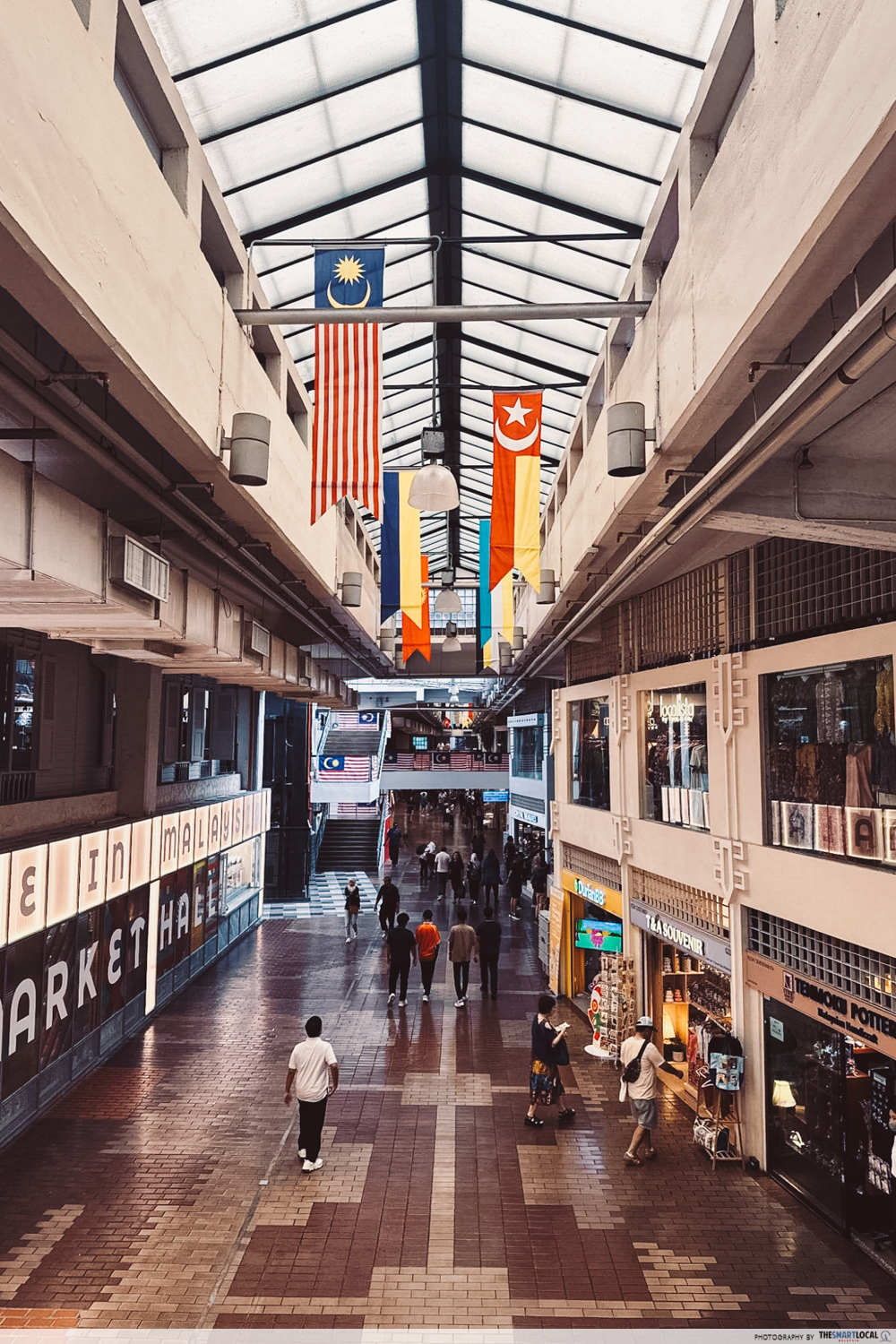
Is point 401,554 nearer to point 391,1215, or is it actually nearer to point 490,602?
point 490,602

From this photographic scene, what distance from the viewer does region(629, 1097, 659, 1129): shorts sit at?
8.09m

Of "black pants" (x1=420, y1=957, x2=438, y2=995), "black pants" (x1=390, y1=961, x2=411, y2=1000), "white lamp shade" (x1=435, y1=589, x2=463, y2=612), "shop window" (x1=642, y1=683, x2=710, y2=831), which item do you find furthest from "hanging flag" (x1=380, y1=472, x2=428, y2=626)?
"black pants" (x1=420, y1=957, x2=438, y2=995)

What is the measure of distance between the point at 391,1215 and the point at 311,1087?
1.30 metres

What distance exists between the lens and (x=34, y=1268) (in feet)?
20.6

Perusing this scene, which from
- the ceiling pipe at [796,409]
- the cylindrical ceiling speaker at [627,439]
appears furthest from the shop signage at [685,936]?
the cylindrical ceiling speaker at [627,439]

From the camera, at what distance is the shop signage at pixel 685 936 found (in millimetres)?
8617

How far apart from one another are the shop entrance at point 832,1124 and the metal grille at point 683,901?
3.23 ft

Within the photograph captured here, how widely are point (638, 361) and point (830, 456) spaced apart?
6.34ft

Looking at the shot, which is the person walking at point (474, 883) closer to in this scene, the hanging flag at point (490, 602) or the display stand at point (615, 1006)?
the hanging flag at point (490, 602)

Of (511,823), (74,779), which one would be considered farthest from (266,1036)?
(511,823)

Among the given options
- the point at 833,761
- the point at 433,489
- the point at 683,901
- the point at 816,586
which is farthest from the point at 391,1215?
the point at 816,586

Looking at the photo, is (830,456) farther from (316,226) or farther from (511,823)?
(511,823)

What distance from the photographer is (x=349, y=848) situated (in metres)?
28.1

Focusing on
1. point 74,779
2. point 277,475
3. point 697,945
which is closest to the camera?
point 277,475
